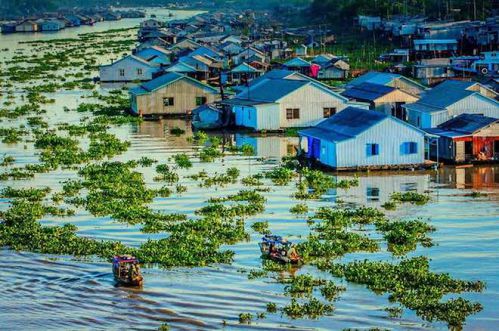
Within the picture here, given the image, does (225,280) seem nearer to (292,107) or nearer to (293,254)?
(293,254)

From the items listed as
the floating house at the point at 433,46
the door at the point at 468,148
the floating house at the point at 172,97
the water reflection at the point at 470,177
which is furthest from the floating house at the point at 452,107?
the floating house at the point at 433,46

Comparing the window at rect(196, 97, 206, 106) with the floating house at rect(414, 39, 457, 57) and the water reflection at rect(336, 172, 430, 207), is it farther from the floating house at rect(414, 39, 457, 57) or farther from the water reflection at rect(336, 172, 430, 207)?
the floating house at rect(414, 39, 457, 57)

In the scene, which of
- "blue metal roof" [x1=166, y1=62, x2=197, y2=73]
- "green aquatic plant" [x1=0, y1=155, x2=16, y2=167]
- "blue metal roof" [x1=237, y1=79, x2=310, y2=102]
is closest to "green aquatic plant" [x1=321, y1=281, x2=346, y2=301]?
"green aquatic plant" [x1=0, y1=155, x2=16, y2=167]

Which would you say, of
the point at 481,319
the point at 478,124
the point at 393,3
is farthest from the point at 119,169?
the point at 393,3

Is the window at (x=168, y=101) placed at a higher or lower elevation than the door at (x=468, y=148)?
higher

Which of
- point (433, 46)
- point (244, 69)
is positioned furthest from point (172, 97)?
point (433, 46)

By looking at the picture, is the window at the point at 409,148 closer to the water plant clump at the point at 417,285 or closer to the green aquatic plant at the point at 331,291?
the water plant clump at the point at 417,285

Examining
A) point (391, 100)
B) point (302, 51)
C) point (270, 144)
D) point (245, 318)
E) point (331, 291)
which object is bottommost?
point (245, 318)
